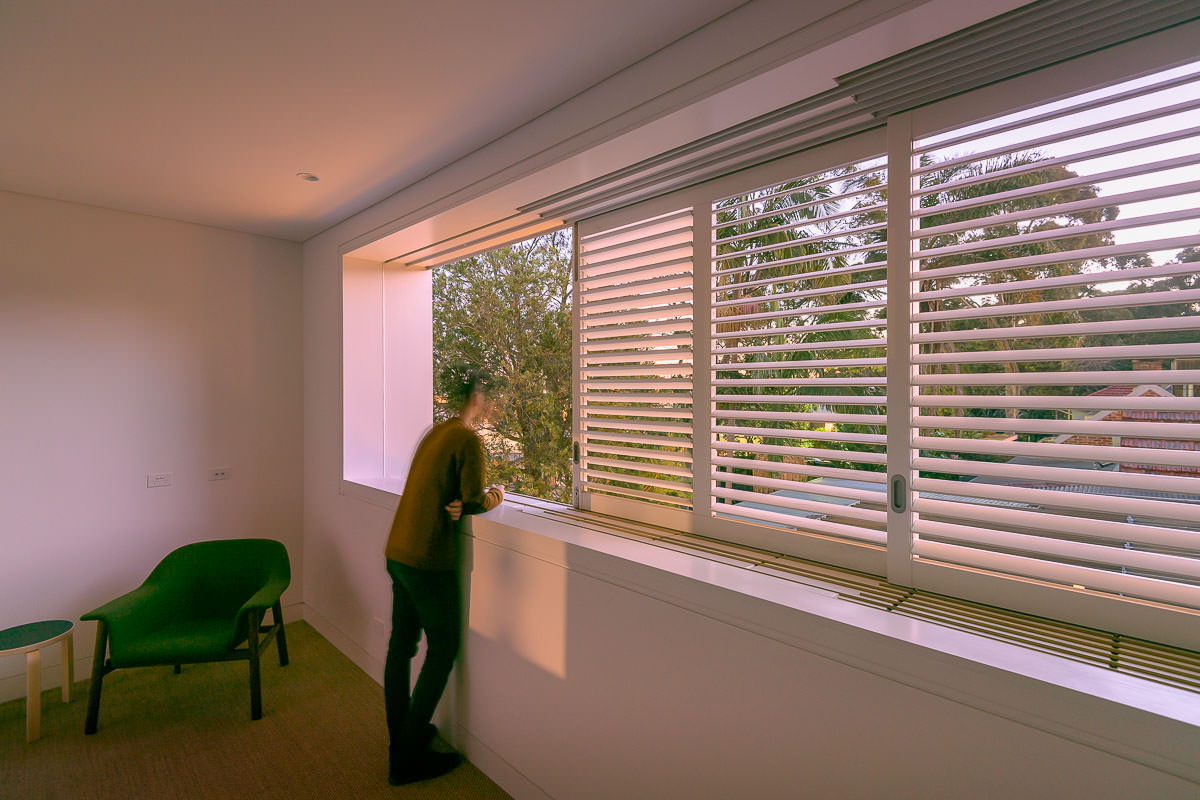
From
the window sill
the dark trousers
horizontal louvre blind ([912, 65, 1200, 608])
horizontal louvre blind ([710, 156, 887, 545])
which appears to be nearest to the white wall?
the dark trousers

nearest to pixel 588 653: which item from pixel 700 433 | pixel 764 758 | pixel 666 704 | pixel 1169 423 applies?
pixel 666 704

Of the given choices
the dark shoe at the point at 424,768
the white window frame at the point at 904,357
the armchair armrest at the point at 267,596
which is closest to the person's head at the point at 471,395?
the white window frame at the point at 904,357

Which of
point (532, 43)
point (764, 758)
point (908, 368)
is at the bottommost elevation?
point (764, 758)

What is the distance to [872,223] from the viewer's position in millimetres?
1715

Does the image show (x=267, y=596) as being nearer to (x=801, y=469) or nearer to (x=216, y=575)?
(x=216, y=575)

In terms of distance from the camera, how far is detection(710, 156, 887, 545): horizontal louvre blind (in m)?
1.71

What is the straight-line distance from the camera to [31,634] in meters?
2.76

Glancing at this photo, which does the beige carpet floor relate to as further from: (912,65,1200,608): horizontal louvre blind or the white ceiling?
the white ceiling

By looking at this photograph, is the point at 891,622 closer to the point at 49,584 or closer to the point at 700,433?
the point at 700,433

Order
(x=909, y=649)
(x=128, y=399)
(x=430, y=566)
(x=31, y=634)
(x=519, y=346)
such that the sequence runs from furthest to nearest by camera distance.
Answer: (x=519, y=346) → (x=128, y=399) → (x=31, y=634) → (x=430, y=566) → (x=909, y=649)

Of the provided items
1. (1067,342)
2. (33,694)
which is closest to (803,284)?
(1067,342)

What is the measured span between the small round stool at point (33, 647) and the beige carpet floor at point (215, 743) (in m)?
0.12

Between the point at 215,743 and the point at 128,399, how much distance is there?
6.90 ft

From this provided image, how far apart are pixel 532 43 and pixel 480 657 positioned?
2353 mm
